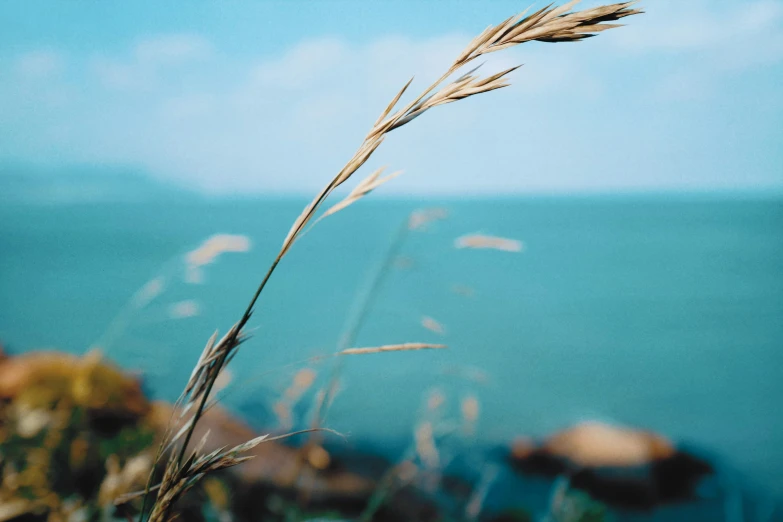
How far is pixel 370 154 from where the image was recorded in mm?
398

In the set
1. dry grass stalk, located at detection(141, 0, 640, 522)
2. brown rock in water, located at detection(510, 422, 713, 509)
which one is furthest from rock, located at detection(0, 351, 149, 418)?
dry grass stalk, located at detection(141, 0, 640, 522)

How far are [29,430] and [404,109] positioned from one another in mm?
1321

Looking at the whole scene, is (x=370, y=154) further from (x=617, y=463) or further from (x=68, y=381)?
(x=617, y=463)

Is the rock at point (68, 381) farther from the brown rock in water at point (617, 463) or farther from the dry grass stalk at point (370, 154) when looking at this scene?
the dry grass stalk at point (370, 154)

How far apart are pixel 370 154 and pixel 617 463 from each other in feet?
10.0

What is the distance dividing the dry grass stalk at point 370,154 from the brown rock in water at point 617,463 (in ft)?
9.08

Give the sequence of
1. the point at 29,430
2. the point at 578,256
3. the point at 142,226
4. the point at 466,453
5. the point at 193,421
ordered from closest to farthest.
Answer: the point at 193,421 < the point at 29,430 < the point at 466,453 < the point at 142,226 < the point at 578,256

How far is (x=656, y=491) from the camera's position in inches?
110

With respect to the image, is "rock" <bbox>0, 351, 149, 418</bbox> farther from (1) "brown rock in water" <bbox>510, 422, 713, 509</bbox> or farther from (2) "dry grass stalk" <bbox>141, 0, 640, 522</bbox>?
(2) "dry grass stalk" <bbox>141, 0, 640, 522</bbox>

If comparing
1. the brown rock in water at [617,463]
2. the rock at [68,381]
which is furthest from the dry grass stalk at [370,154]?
the brown rock in water at [617,463]

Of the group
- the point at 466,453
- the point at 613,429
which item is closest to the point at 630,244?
the point at 613,429

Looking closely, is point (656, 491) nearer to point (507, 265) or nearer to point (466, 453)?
point (466, 453)

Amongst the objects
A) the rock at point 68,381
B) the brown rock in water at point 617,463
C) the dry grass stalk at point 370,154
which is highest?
the dry grass stalk at point 370,154

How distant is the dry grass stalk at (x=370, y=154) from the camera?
39 centimetres
